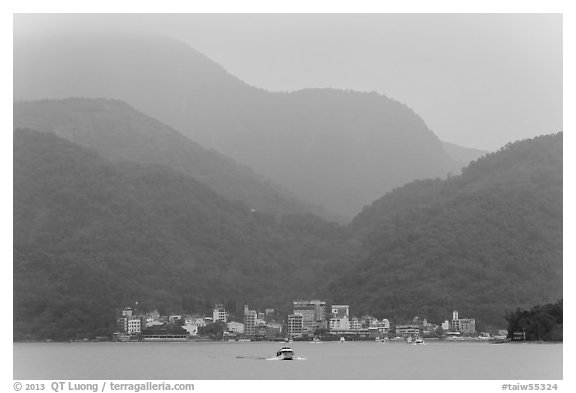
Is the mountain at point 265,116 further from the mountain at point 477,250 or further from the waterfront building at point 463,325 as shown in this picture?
the waterfront building at point 463,325

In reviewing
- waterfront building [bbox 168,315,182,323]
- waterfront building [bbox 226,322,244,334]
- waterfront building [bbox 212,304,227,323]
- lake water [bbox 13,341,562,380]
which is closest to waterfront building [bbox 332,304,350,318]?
waterfront building [bbox 226,322,244,334]

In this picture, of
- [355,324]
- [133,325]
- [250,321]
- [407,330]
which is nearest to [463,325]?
[407,330]

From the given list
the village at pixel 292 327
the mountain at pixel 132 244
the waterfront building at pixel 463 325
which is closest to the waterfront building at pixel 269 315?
the village at pixel 292 327

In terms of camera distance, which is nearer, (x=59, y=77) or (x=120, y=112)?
(x=120, y=112)
